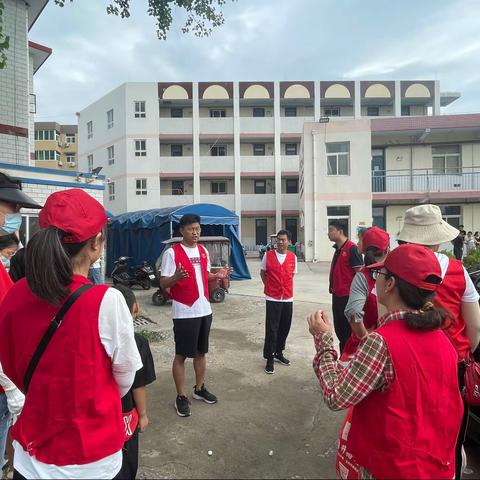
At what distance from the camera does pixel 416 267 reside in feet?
4.99

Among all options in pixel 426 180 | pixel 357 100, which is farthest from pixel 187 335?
pixel 357 100

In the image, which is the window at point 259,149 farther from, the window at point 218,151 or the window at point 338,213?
the window at point 338,213

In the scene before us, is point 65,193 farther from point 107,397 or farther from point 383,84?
point 383,84

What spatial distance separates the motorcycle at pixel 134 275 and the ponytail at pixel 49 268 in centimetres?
1078

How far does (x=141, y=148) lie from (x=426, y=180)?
781 inches

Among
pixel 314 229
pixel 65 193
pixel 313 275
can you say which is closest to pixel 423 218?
pixel 65 193

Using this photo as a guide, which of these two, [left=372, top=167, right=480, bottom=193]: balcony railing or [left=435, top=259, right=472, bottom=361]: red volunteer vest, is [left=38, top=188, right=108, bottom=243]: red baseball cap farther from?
[left=372, top=167, right=480, bottom=193]: balcony railing

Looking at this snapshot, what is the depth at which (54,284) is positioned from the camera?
130cm

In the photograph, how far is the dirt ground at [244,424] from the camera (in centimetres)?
289

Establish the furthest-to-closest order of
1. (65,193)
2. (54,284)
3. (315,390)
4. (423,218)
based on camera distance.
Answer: (315,390), (423,218), (65,193), (54,284)

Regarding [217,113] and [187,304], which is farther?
[217,113]

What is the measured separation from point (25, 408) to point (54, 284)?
0.46 m

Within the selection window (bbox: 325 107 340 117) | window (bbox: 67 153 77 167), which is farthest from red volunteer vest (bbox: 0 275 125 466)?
window (bbox: 67 153 77 167)

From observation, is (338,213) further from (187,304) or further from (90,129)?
(90,129)
